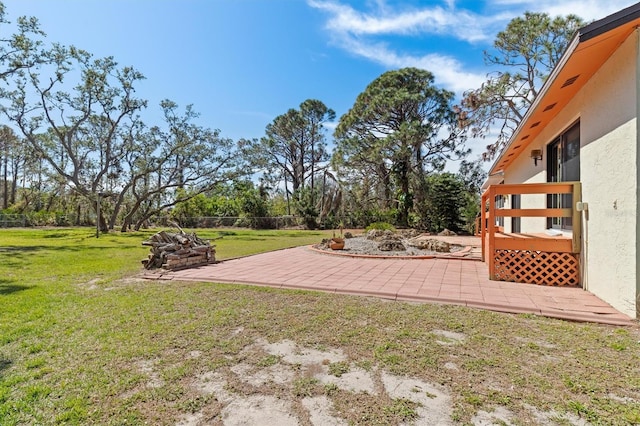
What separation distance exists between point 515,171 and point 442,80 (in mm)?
11907

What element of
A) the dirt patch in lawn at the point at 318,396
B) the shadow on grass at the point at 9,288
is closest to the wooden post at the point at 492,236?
the dirt patch in lawn at the point at 318,396

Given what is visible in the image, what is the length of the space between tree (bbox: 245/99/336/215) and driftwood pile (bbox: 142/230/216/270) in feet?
69.2

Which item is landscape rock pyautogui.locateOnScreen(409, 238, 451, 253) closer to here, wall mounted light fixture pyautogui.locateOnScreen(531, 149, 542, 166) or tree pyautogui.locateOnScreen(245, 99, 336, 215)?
wall mounted light fixture pyautogui.locateOnScreen(531, 149, 542, 166)

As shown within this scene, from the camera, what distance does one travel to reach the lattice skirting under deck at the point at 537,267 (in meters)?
4.96

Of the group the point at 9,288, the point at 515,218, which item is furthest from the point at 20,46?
the point at 515,218

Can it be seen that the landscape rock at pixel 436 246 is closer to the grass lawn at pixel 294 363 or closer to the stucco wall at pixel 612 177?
the stucco wall at pixel 612 177

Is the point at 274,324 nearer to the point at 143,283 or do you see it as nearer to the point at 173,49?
the point at 143,283

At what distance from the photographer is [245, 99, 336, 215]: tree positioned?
28.9 metres

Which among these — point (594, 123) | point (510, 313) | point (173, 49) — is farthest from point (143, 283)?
point (173, 49)

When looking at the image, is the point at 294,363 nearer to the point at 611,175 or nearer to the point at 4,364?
the point at 4,364

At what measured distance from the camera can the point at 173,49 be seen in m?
11.2

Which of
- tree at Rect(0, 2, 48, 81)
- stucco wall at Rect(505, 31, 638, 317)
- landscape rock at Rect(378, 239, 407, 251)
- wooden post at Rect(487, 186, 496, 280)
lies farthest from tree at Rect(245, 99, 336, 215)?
stucco wall at Rect(505, 31, 638, 317)

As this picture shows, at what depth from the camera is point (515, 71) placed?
16.0 meters

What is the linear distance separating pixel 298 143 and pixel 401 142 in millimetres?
13831
